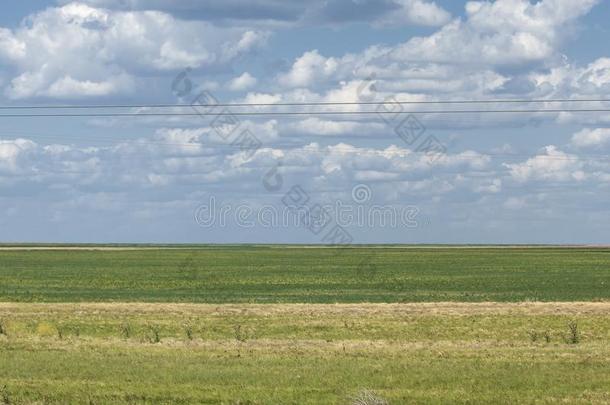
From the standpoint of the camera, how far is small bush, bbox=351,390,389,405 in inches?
779

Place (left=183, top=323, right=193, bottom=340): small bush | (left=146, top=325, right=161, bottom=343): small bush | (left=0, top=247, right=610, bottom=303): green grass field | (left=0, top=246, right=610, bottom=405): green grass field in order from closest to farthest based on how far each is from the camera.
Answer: (left=0, top=246, right=610, bottom=405): green grass field → (left=146, top=325, right=161, bottom=343): small bush → (left=183, top=323, right=193, bottom=340): small bush → (left=0, top=247, right=610, bottom=303): green grass field

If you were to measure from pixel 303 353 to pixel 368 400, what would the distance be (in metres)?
10.8

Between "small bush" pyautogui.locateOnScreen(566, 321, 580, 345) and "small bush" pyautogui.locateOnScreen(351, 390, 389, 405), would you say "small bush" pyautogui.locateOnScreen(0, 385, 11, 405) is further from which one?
"small bush" pyautogui.locateOnScreen(566, 321, 580, 345)

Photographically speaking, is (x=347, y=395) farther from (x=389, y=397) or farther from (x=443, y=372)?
(x=443, y=372)

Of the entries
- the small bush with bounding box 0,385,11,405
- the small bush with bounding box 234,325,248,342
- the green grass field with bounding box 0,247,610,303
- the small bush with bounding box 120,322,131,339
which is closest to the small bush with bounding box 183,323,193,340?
the small bush with bounding box 234,325,248,342

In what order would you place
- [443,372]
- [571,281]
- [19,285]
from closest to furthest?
[443,372], [19,285], [571,281]

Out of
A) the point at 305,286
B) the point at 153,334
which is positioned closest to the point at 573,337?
the point at 153,334

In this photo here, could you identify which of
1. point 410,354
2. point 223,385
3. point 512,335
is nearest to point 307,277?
point 512,335

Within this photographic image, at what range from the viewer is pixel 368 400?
65.6ft

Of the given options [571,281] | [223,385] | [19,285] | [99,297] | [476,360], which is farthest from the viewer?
[571,281]

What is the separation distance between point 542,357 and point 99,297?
34910 millimetres

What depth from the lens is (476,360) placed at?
93.4 ft

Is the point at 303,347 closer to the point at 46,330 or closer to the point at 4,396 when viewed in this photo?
the point at 46,330

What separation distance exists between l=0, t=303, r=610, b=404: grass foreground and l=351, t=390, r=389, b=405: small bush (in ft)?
3.33
